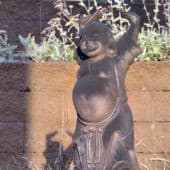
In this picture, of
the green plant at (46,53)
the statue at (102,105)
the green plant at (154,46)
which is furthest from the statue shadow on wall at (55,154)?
the statue at (102,105)

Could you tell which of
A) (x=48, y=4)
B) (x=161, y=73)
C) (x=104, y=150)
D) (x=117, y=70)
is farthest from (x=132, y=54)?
(x=48, y=4)

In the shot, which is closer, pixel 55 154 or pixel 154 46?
pixel 55 154

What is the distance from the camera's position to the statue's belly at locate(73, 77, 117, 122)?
5.45 meters

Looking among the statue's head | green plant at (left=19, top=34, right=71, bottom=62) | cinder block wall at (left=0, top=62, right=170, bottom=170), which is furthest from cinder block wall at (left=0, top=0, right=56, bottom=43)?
the statue's head

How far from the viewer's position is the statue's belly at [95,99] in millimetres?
5453

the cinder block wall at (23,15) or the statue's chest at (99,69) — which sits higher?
the cinder block wall at (23,15)

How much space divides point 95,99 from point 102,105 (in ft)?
0.20

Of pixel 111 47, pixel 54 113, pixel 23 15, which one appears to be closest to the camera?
pixel 111 47

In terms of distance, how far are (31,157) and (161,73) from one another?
1.41 m

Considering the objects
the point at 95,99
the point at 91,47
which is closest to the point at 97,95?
the point at 95,99

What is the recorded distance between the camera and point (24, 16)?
1069cm

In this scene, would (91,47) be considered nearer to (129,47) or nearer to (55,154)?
(129,47)

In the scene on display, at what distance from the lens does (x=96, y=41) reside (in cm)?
553

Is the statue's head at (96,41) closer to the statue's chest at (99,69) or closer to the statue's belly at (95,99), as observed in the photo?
the statue's chest at (99,69)
